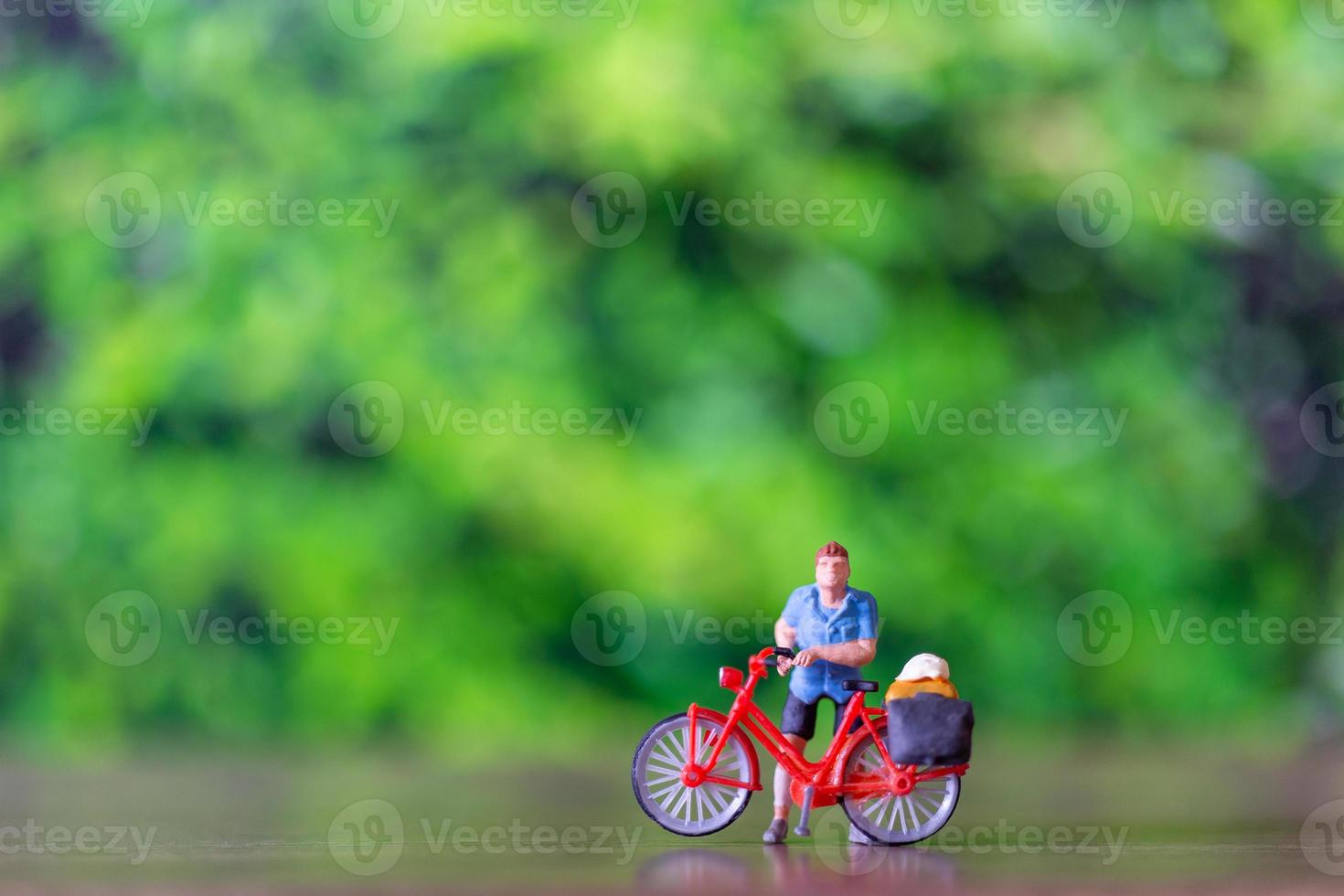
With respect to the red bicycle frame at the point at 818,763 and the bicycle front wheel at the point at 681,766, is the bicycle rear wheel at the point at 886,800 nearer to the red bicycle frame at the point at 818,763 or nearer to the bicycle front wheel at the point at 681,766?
the red bicycle frame at the point at 818,763

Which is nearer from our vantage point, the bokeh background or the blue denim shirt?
the blue denim shirt

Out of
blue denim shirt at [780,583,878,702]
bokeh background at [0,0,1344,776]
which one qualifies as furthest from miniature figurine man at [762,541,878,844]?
bokeh background at [0,0,1344,776]

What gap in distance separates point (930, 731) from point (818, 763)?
23cm

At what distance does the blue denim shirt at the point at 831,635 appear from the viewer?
243 cm

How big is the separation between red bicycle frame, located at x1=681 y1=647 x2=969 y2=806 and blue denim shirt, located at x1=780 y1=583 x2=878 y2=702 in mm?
57

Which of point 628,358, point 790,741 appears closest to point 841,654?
point 790,741

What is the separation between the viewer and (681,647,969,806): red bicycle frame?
2.31 metres

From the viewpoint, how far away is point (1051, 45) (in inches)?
163

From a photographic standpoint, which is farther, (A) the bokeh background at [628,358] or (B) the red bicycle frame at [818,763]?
(A) the bokeh background at [628,358]

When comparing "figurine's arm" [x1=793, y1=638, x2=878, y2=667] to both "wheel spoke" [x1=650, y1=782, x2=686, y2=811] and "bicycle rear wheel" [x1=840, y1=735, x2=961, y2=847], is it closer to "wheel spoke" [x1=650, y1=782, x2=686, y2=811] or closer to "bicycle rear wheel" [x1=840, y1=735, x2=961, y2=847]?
"bicycle rear wheel" [x1=840, y1=735, x2=961, y2=847]

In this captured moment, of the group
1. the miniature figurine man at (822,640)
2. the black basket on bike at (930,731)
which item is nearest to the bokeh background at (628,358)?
the miniature figurine man at (822,640)

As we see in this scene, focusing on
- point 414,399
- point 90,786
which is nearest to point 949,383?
point 414,399

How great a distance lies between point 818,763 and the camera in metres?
2.36

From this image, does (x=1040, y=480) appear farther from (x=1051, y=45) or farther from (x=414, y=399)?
(x=414, y=399)
